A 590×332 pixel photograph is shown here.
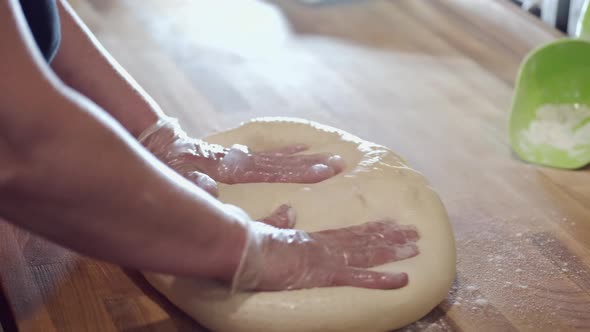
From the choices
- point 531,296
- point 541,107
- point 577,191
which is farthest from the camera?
point 541,107

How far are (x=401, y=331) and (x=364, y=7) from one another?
1.47 metres

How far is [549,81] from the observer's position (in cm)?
157

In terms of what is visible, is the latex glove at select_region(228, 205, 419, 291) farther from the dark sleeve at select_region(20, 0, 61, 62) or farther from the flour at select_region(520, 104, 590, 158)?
the flour at select_region(520, 104, 590, 158)

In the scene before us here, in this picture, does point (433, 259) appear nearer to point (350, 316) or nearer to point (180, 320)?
point (350, 316)

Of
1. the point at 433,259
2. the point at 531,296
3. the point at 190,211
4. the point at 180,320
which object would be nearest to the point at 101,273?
the point at 180,320

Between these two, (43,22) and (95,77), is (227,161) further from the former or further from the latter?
(43,22)

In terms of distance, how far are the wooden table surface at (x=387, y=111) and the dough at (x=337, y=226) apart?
0.07m

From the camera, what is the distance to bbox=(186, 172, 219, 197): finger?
3.74 ft

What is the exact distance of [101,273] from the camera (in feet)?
3.80

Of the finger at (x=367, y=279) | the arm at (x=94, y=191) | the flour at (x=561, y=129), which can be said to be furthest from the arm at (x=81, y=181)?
the flour at (x=561, y=129)

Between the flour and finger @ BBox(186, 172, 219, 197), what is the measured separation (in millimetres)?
716

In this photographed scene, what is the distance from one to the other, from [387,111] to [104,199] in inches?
40.7

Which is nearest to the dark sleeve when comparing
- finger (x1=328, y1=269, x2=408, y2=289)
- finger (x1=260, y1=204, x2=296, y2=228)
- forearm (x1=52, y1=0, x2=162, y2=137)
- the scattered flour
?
forearm (x1=52, y1=0, x2=162, y2=137)

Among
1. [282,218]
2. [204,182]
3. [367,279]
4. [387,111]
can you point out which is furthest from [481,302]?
[387,111]
